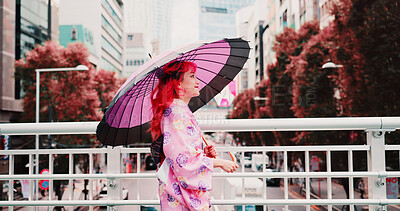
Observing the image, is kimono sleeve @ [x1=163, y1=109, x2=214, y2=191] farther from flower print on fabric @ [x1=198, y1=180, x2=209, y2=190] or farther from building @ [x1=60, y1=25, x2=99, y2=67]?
building @ [x1=60, y1=25, x2=99, y2=67]

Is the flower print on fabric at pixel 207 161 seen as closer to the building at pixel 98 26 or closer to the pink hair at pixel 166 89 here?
the pink hair at pixel 166 89

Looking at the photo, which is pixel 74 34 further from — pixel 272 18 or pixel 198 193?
pixel 198 193

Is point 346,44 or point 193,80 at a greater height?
point 346,44

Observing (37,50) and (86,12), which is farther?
(37,50)

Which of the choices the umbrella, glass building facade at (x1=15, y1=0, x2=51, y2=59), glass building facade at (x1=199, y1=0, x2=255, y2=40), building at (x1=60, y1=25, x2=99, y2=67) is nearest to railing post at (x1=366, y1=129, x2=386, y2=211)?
the umbrella

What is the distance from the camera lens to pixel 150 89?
1.92m

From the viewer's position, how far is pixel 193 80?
1.77 meters

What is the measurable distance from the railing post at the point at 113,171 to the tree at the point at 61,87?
11.8m

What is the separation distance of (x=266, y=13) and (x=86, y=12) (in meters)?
17.1

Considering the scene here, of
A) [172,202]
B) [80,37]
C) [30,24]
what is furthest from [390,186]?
[30,24]

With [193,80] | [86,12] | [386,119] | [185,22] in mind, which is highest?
[86,12]

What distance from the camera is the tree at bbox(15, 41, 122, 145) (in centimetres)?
1363

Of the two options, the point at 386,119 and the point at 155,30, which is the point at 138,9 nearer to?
the point at 155,30

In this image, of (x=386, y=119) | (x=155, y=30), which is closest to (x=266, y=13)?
(x=155, y=30)
